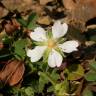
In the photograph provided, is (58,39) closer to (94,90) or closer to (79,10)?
(94,90)

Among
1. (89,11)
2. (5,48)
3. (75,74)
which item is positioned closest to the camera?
(75,74)

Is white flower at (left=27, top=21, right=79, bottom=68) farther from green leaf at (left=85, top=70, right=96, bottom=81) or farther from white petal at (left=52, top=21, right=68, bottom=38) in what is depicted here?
green leaf at (left=85, top=70, right=96, bottom=81)

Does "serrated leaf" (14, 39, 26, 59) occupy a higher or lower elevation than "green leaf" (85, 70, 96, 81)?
higher

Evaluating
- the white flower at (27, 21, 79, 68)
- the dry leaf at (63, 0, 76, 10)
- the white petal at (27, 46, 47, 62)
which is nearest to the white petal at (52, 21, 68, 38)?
the white flower at (27, 21, 79, 68)

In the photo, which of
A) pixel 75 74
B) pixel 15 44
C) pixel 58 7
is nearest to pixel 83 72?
pixel 75 74

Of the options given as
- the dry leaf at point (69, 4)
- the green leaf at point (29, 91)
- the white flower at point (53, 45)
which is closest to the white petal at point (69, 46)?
the white flower at point (53, 45)

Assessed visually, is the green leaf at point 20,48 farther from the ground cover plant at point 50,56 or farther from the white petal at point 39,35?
the white petal at point 39,35
